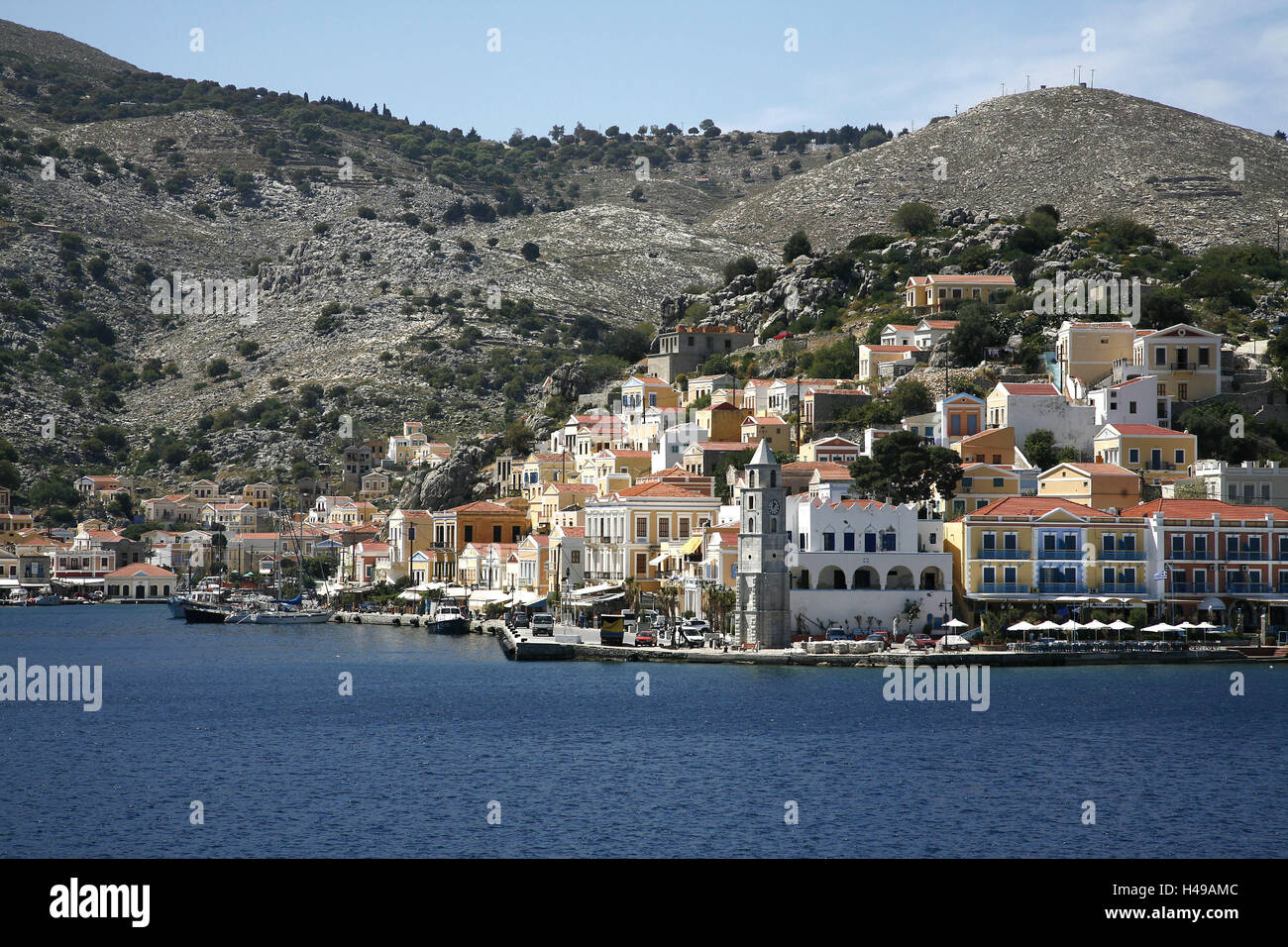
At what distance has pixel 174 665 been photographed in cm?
6650

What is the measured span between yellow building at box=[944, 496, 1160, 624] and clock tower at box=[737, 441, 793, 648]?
8.44 metres

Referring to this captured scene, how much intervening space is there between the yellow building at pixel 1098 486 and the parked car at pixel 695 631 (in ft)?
53.9

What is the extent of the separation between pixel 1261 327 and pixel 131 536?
96443 mm

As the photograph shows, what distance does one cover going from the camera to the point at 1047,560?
63.4 m

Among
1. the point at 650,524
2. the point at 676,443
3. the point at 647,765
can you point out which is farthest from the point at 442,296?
the point at 647,765

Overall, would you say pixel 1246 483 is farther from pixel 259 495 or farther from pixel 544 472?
pixel 259 495

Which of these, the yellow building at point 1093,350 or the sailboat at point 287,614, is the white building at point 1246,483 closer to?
the yellow building at point 1093,350

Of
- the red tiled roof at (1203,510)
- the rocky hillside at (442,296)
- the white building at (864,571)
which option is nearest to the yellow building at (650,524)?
the white building at (864,571)

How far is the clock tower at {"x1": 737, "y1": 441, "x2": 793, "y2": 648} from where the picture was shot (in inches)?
2351

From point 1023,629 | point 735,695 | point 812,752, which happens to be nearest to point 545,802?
point 812,752

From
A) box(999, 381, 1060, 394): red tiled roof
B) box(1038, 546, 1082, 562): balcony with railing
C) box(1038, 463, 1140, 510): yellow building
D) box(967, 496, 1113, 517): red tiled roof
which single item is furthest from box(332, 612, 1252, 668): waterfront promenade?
box(999, 381, 1060, 394): red tiled roof

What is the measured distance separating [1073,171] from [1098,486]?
9457 centimetres

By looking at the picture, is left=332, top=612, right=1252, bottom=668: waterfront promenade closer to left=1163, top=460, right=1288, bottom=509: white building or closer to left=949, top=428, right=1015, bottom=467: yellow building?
left=1163, top=460, right=1288, bottom=509: white building
